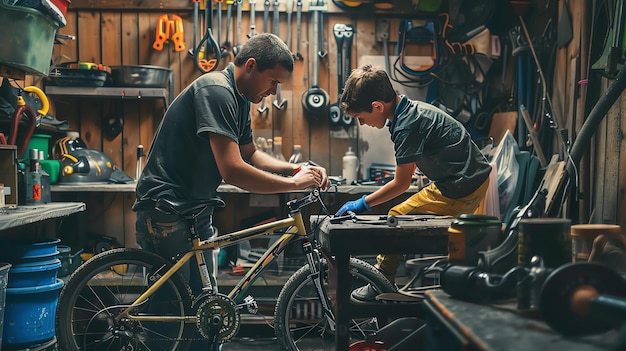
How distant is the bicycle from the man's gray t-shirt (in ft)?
0.49

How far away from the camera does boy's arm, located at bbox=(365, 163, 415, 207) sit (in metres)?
2.49

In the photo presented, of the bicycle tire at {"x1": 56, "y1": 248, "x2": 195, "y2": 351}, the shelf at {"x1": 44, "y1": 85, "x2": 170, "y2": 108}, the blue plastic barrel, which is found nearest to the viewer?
the bicycle tire at {"x1": 56, "y1": 248, "x2": 195, "y2": 351}

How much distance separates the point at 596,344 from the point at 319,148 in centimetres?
354

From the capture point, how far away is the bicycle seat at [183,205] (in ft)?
7.74

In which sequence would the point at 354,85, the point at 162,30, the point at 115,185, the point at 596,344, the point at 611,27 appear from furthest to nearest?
the point at 162,30
the point at 115,185
the point at 611,27
the point at 354,85
the point at 596,344

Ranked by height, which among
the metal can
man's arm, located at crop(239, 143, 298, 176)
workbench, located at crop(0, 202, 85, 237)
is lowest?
workbench, located at crop(0, 202, 85, 237)

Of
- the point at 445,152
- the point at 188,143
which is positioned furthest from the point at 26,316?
the point at 445,152

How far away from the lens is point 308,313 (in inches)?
120

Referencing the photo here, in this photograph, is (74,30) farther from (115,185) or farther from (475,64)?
(475,64)

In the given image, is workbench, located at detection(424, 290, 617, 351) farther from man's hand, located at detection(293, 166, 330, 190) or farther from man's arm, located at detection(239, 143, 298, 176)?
man's arm, located at detection(239, 143, 298, 176)

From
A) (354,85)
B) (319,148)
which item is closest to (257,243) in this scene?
(319,148)

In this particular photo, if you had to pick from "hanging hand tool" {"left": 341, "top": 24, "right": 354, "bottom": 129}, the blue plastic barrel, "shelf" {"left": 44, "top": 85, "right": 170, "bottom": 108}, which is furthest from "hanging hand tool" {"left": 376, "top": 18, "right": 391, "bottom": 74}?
the blue plastic barrel

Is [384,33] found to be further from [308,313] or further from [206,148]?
[206,148]

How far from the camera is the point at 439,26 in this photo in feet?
14.1
